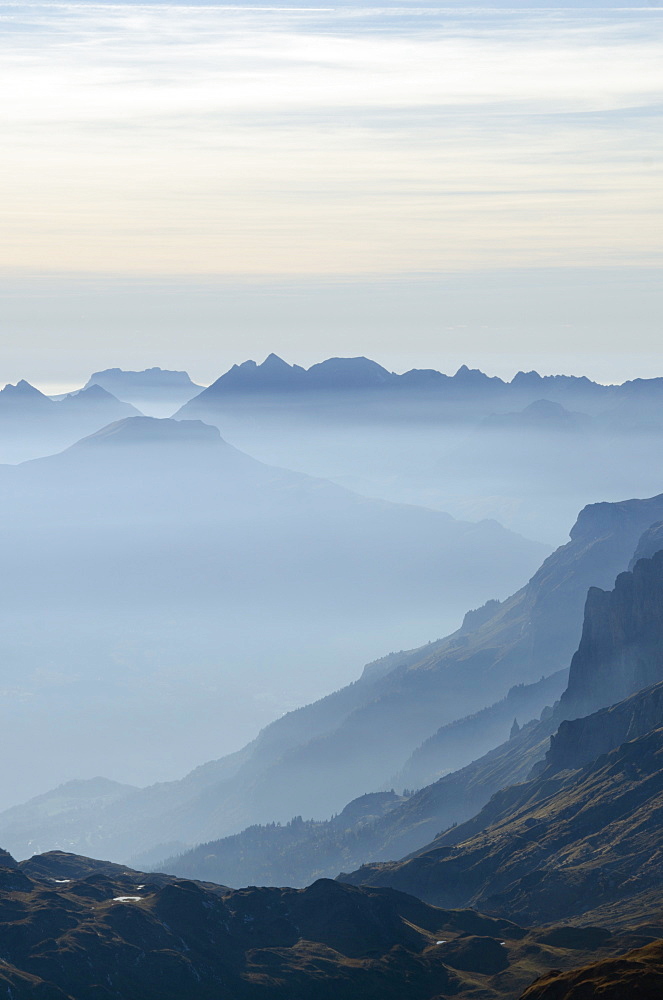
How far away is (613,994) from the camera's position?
18338 cm

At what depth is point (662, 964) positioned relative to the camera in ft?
648

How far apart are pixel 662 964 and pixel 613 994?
Result: 17.7 meters

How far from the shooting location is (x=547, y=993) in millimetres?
194125

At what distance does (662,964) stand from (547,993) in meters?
18.8

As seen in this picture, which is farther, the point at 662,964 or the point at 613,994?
the point at 662,964

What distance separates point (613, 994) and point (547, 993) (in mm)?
13742
